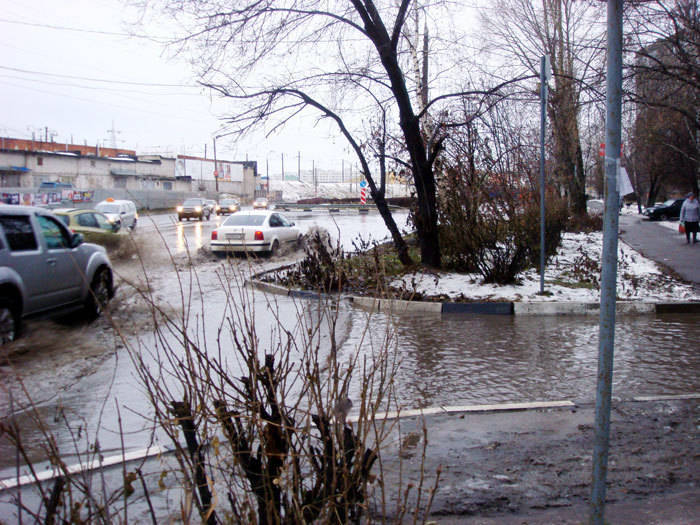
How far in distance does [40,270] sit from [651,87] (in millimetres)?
14631

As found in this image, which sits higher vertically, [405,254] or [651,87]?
[651,87]

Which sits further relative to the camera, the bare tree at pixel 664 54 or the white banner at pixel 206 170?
the white banner at pixel 206 170

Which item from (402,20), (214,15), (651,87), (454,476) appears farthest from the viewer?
(651,87)

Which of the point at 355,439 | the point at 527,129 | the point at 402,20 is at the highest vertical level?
the point at 402,20

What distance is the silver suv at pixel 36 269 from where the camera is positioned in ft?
24.3

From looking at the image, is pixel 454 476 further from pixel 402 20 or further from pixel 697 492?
pixel 402 20

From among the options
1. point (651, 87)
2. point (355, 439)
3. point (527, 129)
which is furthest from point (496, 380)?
point (527, 129)

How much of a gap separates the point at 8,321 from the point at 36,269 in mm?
1032

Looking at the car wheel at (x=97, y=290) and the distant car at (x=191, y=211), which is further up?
the distant car at (x=191, y=211)

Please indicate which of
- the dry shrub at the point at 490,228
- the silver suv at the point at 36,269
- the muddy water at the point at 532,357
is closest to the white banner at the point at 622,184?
the muddy water at the point at 532,357

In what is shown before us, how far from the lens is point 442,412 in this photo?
5.24 meters

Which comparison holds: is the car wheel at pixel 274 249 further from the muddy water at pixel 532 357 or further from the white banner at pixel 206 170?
the white banner at pixel 206 170

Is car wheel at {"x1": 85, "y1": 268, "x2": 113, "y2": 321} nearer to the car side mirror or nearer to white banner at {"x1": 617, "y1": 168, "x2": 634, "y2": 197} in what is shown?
the car side mirror

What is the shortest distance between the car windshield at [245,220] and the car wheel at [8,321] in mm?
12338
